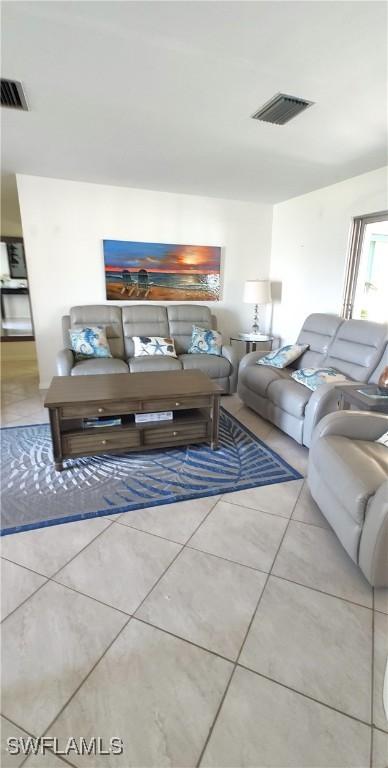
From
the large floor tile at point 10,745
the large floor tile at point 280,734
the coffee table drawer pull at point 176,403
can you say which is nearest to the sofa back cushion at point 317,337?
the coffee table drawer pull at point 176,403

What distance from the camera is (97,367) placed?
11.2 ft

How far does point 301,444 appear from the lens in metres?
2.79

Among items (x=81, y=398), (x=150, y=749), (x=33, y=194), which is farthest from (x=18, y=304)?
(x=150, y=749)

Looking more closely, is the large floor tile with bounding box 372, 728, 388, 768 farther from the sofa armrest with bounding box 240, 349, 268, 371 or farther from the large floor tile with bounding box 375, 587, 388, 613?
the sofa armrest with bounding box 240, 349, 268, 371

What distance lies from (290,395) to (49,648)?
220 centimetres

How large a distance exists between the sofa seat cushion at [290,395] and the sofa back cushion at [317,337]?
18.4 inches

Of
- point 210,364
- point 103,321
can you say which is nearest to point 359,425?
point 210,364

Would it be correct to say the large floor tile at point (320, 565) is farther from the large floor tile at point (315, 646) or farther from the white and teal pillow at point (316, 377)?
the white and teal pillow at point (316, 377)

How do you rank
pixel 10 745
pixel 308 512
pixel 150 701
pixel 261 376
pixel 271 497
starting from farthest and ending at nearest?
pixel 261 376 < pixel 271 497 < pixel 308 512 < pixel 150 701 < pixel 10 745

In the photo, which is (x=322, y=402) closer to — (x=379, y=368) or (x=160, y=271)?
(x=379, y=368)

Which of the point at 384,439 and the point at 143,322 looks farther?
the point at 143,322

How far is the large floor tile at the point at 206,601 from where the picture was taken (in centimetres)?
134

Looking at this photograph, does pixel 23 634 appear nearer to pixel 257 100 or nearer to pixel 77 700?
pixel 77 700

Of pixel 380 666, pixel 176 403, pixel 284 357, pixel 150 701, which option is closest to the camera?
pixel 150 701
